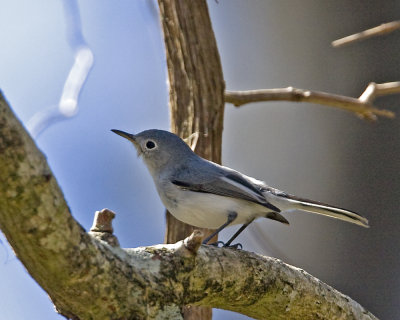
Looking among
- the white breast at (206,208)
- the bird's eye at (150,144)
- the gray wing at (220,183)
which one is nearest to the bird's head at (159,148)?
the bird's eye at (150,144)

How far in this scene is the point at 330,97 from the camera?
127 inches

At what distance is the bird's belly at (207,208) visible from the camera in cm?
254

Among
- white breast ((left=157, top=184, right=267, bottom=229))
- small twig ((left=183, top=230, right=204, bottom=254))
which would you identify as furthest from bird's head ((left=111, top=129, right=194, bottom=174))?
small twig ((left=183, top=230, right=204, bottom=254))

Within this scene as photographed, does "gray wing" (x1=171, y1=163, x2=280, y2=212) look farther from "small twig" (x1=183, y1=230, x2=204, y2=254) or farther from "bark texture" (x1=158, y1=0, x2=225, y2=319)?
"small twig" (x1=183, y1=230, x2=204, y2=254)

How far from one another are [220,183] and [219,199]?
82 millimetres

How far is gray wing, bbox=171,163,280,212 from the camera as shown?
8.38 ft

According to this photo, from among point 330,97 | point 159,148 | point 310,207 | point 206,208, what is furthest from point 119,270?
point 330,97

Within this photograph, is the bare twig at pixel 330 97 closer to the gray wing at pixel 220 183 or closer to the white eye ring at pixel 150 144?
the white eye ring at pixel 150 144

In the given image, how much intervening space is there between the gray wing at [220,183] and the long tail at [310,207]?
0.24ft

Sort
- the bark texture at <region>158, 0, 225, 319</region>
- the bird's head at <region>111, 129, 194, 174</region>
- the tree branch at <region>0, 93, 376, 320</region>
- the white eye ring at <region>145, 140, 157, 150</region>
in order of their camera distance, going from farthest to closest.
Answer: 1. the bark texture at <region>158, 0, 225, 319</region>
2. the white eye ring at <region>145, 140, 157, 150</region>
3. the bird's head at <region>111, 129, 194, 174</region>
4. the tree branch at <region>0, 93, 376, 320</region>

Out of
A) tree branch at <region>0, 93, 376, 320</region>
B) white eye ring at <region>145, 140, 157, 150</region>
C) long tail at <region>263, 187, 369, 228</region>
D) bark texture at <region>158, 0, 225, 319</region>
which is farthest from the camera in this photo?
bark texture at <region>158, 0, 225, 319</region>

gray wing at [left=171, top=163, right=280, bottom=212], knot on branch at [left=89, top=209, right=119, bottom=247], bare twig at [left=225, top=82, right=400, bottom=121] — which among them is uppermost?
bare twig at [left=225, top=82, right=400, bottom=121]

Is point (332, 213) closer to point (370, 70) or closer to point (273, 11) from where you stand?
point (370, 70)

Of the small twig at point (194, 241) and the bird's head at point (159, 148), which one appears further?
the bird's head at point (159, 148)
